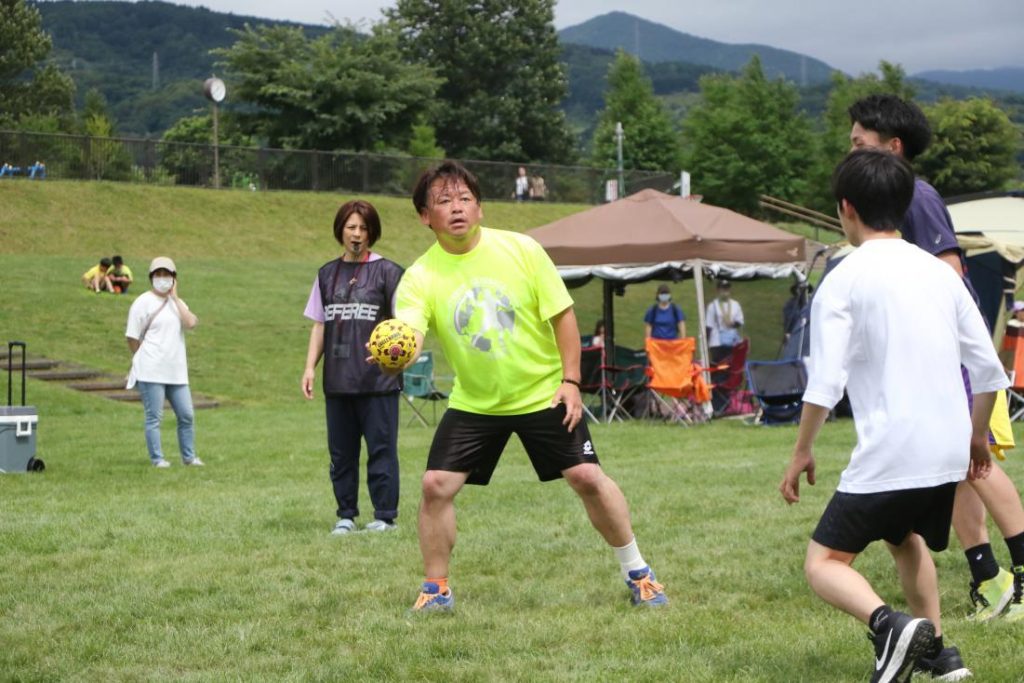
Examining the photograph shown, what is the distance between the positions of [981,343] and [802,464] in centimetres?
66

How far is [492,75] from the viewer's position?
76.6m

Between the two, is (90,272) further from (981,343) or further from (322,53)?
(322,53)

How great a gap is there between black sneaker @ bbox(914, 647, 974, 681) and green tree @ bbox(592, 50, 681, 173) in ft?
216

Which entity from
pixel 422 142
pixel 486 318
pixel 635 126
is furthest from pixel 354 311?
pixel 635 126

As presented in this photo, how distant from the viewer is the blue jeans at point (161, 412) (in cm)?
1216

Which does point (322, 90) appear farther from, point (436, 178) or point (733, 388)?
point (436, 178)

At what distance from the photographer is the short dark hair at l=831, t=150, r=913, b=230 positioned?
4.05 m

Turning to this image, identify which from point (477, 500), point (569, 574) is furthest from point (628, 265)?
point (569, 574)

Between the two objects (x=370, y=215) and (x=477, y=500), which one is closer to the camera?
(x=370, y=215)

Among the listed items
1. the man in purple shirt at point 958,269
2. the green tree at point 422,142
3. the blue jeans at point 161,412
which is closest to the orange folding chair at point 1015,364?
the blue jeans at point 161,412

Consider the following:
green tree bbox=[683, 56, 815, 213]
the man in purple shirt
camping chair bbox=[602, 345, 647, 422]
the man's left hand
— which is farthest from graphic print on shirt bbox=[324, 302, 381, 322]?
green tree bbox=[683, 56, 815, 213]

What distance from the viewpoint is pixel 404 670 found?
4.63 m

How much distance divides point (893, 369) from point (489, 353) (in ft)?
6.32

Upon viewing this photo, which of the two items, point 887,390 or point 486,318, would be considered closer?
point 887,390
